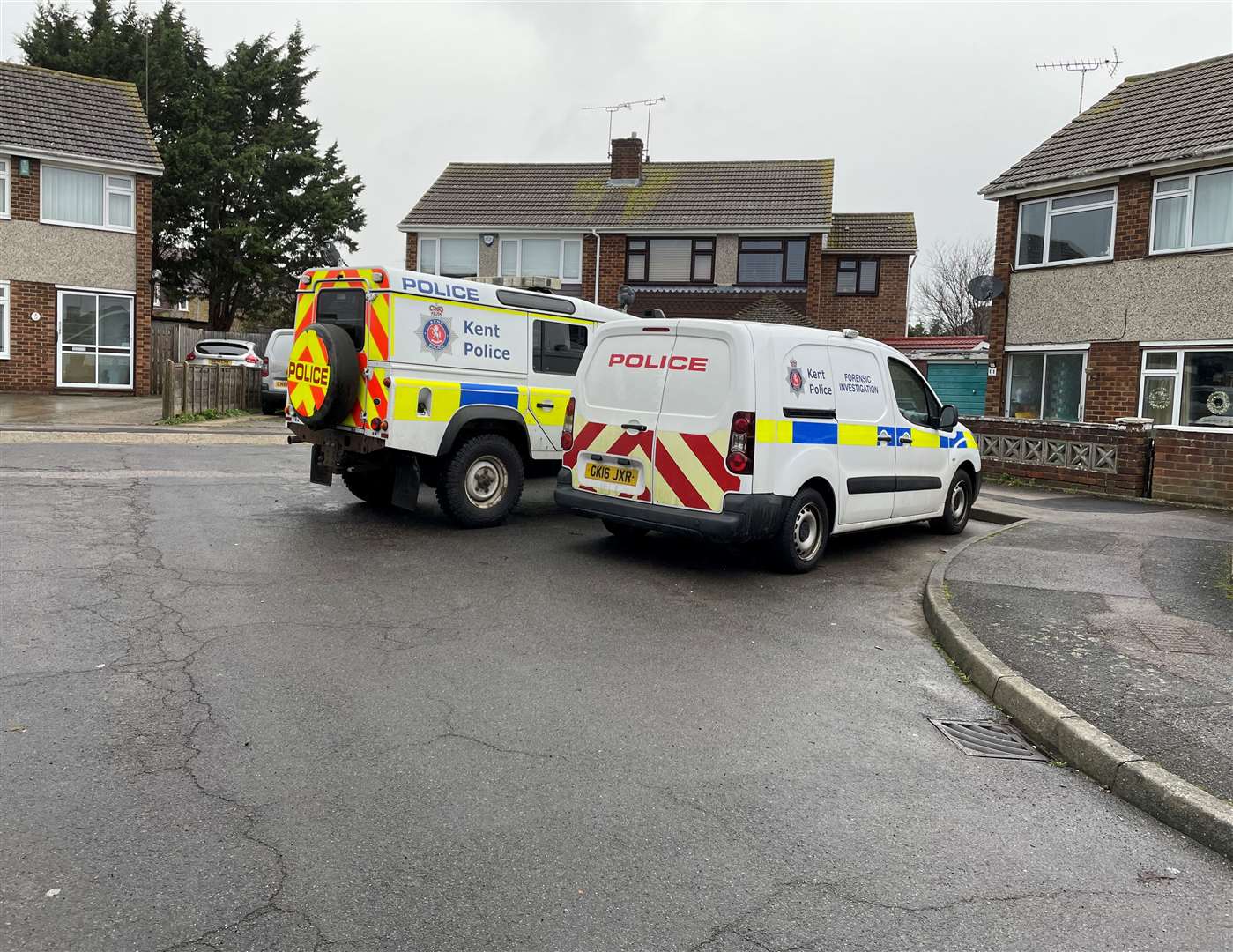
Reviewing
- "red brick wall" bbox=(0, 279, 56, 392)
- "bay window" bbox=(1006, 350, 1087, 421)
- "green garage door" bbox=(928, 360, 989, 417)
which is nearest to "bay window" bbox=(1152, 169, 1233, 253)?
"bay window" bbox=(1006, 350, 1087, 421)

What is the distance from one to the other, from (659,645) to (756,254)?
90.3 ft

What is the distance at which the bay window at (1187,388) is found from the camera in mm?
16422

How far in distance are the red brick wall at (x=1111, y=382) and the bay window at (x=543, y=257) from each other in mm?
18209

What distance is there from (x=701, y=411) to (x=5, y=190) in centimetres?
2251

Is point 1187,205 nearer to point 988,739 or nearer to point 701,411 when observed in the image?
A: point 701,411

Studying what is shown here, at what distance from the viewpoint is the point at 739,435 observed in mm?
7508

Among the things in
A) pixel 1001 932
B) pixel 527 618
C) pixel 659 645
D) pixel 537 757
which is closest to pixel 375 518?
pixel 527 618

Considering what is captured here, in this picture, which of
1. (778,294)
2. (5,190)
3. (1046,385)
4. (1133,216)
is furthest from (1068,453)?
(5,190)

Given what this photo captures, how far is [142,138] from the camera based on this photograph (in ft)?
84.7

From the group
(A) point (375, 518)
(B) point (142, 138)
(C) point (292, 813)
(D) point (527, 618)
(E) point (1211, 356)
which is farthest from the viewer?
(B) point (142, 138)

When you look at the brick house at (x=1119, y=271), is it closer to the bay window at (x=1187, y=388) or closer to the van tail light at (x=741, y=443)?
the bay window at (x=1187, y=388)

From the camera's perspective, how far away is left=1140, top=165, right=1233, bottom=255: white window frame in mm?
16547

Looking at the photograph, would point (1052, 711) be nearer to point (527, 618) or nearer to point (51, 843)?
point (527, 618)

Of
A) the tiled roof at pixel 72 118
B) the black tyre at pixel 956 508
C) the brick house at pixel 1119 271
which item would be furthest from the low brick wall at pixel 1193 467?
the tiled roof at pixel 72 118
